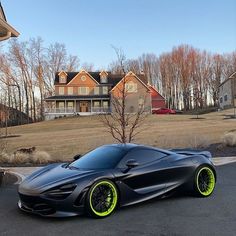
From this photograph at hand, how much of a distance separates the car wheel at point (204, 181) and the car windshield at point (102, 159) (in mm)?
1707

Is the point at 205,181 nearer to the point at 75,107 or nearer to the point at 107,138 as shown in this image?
the point at 107,138

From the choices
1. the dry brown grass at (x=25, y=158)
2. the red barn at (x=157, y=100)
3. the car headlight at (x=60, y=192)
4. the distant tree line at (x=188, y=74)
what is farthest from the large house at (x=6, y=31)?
the distant tree line at (x=188, y=74)

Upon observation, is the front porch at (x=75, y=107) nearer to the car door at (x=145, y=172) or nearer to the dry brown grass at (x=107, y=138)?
the dry brown grass at (x=107, y=138)

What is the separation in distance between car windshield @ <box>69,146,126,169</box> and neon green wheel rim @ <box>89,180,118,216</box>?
452 mm

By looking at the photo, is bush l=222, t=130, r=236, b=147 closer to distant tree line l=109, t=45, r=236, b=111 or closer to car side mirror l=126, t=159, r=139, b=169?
car side mirror l=126, t=159, r=139, b=169

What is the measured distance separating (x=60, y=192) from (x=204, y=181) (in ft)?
11.1

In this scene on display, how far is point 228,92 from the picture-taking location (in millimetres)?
76250

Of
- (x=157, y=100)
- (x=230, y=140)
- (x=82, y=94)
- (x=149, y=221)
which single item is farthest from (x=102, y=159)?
(x=157, y=100)

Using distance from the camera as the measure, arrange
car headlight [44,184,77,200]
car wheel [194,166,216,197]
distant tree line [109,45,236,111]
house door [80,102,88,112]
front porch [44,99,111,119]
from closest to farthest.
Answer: car headlight [44,184,77,200]
car wheel [194,166,216,197]
front porch [44,99,111,119]
house door [80,102,88,112]
distant tree line [109,45,236,111]

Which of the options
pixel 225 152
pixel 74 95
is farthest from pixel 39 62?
pixel 225 152

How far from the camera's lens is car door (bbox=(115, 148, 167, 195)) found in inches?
297

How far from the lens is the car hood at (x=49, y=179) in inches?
272

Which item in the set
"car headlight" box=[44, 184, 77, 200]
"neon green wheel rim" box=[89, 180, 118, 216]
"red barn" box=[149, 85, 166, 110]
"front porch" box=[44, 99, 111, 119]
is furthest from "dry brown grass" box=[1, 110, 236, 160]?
"red barn" box=[149, 85, 166, 110]

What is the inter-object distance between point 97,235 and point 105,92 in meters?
69.2
